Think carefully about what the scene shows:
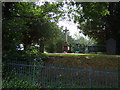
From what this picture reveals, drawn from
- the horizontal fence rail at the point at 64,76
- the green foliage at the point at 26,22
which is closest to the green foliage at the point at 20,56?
the green foliage at the point at 26,22

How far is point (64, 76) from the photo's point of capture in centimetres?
500

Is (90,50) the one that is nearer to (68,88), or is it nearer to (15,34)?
(15,34)

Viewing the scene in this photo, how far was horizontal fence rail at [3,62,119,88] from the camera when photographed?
14.5 ft

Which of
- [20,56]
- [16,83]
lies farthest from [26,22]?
[16,83]

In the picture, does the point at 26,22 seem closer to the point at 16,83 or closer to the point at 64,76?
the point at 16,83

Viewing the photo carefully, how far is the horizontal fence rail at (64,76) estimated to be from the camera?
441cm

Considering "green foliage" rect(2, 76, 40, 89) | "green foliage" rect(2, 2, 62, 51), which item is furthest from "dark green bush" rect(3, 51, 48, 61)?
"green foliage" rect(2, 76, 40, 89)

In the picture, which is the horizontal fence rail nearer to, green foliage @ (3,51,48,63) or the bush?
the bush

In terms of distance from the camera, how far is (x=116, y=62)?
7582mm

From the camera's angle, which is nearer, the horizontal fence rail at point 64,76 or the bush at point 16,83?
the horizontal fence rail at point 64,76

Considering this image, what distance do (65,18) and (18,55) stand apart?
14.5 ft

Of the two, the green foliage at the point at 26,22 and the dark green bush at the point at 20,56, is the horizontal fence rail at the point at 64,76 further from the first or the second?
the green foliage at the point at 26,22

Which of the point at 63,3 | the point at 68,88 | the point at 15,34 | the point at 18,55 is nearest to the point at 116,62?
the point at 68,88

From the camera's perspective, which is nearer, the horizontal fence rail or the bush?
the horizontal fence rail
